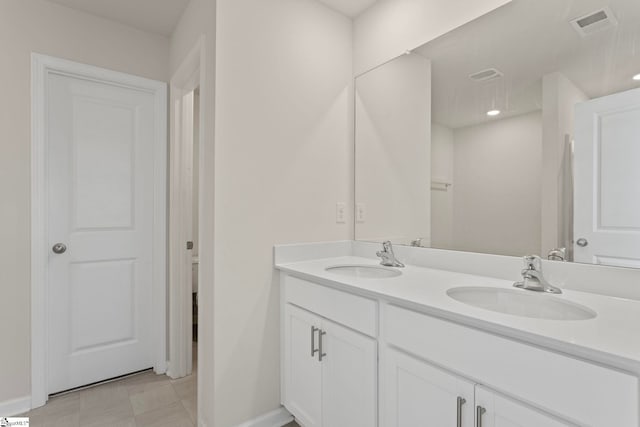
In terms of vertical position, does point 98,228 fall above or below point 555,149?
below

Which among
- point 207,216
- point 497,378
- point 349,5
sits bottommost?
point 497,378

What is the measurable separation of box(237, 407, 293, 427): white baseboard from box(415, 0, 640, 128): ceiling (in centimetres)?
177

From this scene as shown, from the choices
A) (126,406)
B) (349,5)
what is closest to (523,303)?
(349,5)

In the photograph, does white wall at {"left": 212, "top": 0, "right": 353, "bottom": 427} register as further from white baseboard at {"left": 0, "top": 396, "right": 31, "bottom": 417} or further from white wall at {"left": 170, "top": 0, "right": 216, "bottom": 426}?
white baseboard at {"left": 0, "top": 396, "right": 31, "bottom": 417}

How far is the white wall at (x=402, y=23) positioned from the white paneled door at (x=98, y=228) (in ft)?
5.20

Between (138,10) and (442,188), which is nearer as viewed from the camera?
(442,188)

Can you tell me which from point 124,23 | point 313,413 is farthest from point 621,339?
point 124,23

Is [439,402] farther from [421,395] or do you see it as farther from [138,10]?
[138,10]

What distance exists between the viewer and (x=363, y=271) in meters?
1.79

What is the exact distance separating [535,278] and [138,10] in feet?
8.72

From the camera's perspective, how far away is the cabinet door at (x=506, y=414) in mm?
751

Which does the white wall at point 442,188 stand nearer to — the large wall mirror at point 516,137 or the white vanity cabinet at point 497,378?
the large wall mirror at point 516,137

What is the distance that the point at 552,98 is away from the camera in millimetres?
1266

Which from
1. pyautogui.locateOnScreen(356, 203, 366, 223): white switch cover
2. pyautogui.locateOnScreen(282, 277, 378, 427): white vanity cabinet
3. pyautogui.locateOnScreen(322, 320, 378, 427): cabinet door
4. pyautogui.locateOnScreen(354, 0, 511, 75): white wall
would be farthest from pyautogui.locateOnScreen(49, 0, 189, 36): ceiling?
pyautogui.locateOnScreen(322, 320, 378, 427): cabinet door
